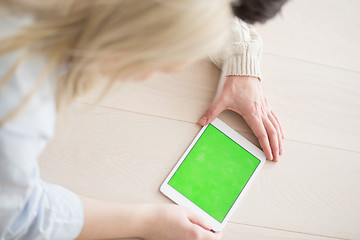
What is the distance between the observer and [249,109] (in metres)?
0.83

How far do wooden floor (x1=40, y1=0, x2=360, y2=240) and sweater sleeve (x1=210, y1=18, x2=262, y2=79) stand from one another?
0.06 m

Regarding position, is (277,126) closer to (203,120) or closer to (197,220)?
(203,120)

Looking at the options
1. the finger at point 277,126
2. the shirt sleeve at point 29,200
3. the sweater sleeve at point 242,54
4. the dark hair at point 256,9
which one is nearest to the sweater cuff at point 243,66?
the sweater sleeve at point 242,54

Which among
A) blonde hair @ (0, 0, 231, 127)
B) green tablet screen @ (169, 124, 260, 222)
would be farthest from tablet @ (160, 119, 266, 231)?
blonde hair @ (0, 0, 231, 127)

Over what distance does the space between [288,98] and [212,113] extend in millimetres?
234

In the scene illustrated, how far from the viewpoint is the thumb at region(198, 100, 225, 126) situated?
82cm

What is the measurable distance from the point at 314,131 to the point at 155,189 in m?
0.45

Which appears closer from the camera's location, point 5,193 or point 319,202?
point 5,193

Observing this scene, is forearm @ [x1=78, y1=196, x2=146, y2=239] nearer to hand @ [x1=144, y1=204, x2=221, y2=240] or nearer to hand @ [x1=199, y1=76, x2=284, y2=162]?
hand @ [x1=144, y1=204, x2=221, y2=240]

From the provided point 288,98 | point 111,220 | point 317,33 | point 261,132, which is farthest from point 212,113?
point 317,33

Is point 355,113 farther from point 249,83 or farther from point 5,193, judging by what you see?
point 5,193

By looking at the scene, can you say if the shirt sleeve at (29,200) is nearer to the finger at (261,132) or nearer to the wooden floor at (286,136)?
the wooden floor at (286,136)

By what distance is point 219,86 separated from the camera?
0.86m

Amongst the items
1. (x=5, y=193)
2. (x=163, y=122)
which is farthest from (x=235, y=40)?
(x=5, y=193)
